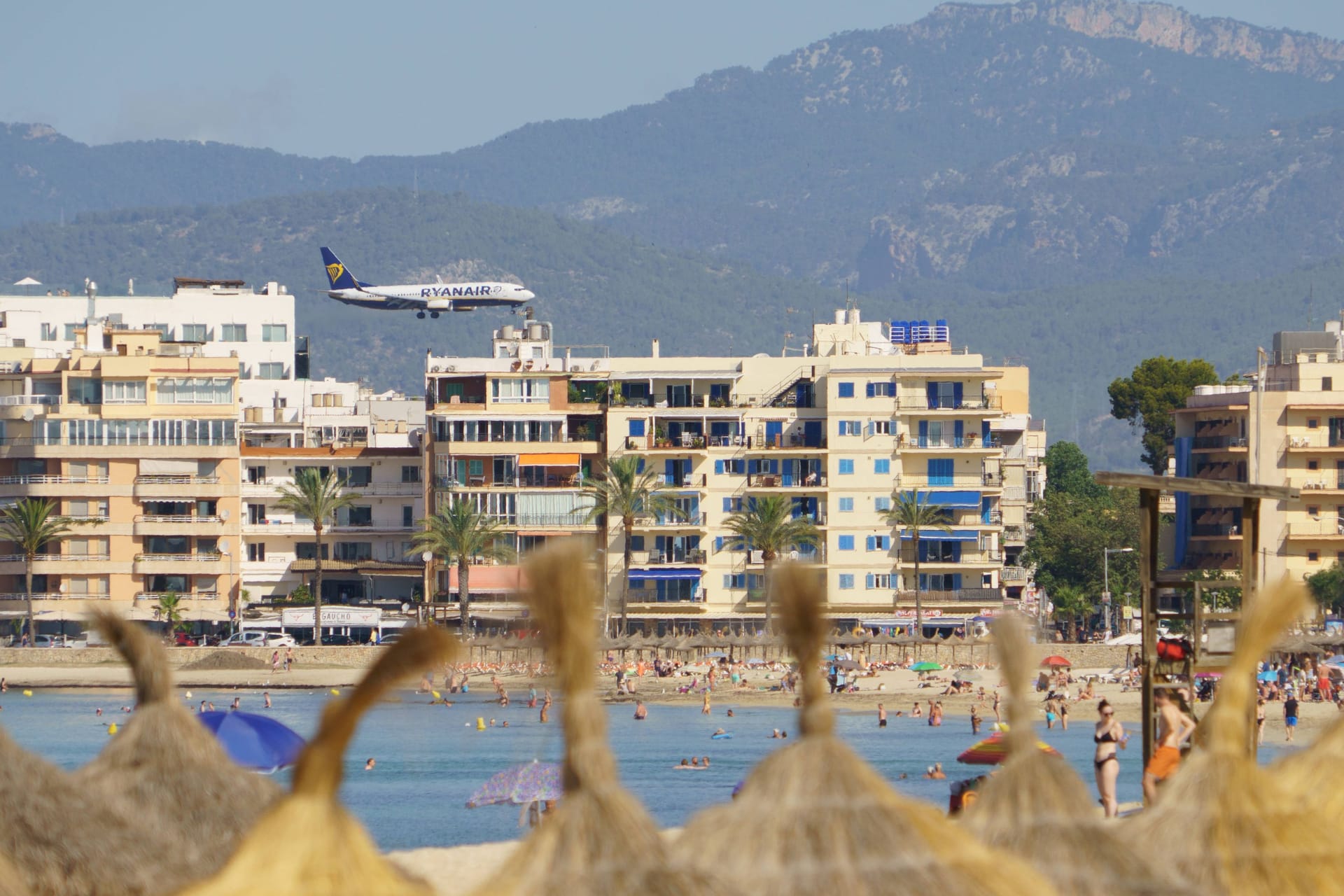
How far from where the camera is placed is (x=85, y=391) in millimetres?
82000

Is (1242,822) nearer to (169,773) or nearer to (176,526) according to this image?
(169,773)

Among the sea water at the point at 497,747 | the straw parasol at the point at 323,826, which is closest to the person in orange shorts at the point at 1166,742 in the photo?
the straw parasol at the point at 323,826

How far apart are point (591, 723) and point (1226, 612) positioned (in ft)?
30.2

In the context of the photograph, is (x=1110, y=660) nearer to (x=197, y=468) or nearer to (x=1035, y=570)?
(x=1035, y=570)

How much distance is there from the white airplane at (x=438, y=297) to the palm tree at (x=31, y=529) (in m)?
41.3

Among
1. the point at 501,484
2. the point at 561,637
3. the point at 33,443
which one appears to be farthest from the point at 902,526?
the point at 561,637

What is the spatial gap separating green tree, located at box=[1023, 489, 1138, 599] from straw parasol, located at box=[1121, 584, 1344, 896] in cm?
7750

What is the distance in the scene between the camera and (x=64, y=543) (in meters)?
79.4

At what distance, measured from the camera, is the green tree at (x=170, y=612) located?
3108 inches

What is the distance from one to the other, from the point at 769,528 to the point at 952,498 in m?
7.30

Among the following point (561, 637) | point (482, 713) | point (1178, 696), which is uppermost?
point (561, 637)

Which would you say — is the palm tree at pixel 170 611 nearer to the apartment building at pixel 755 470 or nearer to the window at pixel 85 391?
the window at pixel 85 391

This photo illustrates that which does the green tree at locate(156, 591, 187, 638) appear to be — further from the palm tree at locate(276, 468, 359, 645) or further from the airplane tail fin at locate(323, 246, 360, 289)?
the airplane tail fin at locate(323, 246, 360, 289)

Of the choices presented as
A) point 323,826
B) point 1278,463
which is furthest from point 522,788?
point 1278,463
